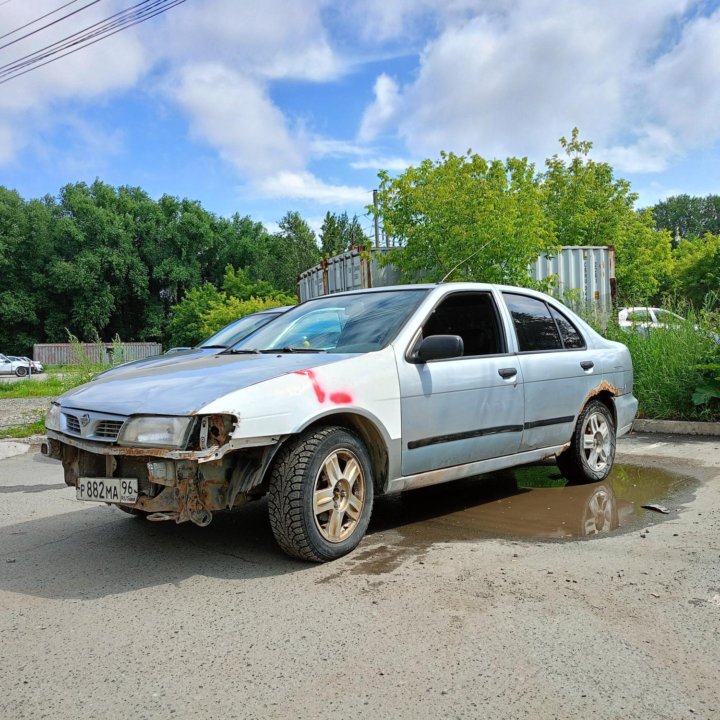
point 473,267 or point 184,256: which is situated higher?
point 184,256

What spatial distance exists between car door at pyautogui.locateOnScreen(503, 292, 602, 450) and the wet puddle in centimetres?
51

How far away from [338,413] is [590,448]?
9.26ft

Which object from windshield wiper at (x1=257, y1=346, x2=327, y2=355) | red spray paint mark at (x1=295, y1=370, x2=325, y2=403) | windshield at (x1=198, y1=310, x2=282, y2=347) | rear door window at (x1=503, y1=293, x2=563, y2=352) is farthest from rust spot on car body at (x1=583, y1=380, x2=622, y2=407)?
windshield at (x1=198, y1=310, x2=282, y2=347)

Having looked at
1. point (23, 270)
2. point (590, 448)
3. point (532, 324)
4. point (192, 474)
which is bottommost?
point (590, 448)

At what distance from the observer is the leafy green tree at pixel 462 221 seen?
43.5ft

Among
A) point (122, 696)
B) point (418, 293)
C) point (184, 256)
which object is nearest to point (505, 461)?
point (418, 293)

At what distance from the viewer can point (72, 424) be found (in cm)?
434

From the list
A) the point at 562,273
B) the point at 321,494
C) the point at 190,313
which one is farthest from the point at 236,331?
the point at 190,313

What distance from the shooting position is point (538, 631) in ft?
10.5

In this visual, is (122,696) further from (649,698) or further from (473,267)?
(473,267)

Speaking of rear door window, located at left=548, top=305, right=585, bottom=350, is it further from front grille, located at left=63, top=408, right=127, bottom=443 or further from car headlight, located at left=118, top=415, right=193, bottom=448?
front grille, located at left=63, top=408, right=127, bottom=443

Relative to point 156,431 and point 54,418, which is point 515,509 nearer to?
point 156,431

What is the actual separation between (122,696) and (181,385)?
70.3 inches

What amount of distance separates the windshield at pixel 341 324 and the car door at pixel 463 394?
21cm
